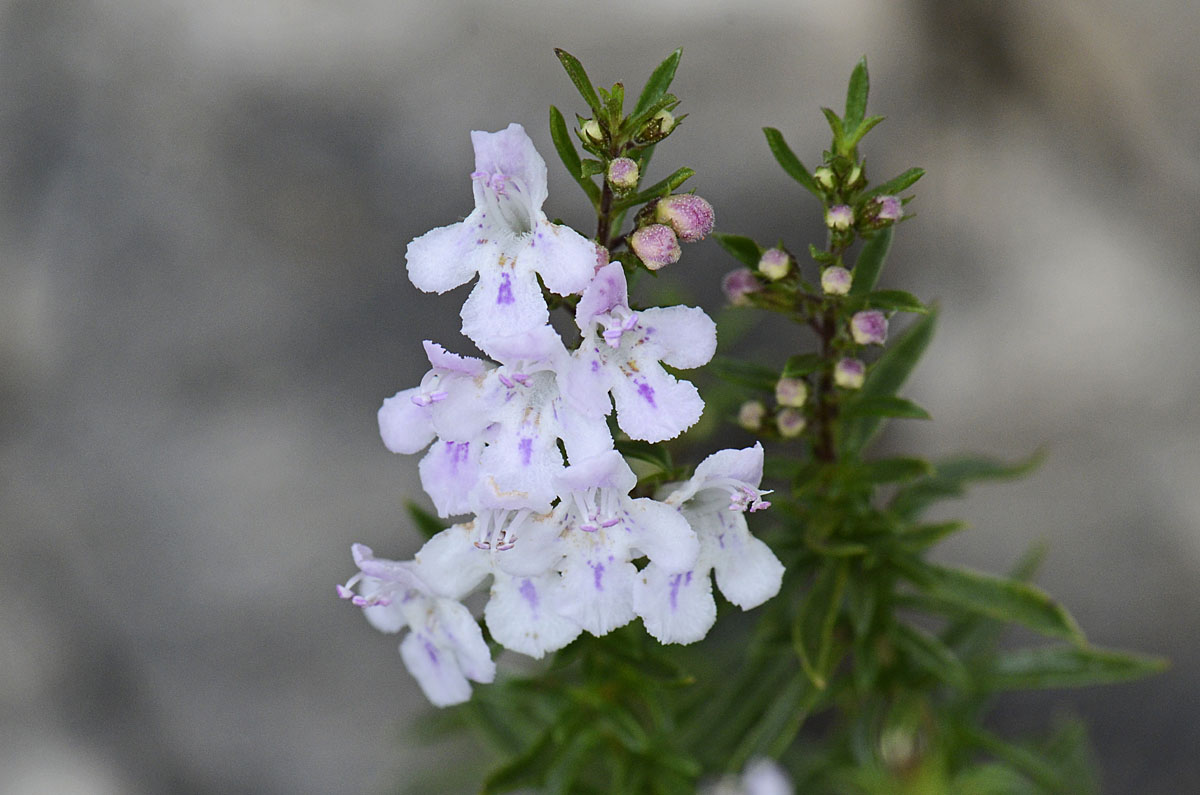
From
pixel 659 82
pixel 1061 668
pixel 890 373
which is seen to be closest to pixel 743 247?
pixel 659 82

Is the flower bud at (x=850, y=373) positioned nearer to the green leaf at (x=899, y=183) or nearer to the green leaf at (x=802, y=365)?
the green leaf at (x=802, y=365)

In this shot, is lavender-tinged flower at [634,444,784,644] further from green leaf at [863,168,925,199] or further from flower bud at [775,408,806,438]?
green leaf at [863,168,925,199]

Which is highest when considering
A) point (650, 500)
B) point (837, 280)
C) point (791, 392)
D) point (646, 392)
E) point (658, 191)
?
point (658, 191)

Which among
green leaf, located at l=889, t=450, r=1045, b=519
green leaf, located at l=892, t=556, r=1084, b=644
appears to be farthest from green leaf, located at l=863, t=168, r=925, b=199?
green leaf, located at l=892, t=556, r=1084, b=644

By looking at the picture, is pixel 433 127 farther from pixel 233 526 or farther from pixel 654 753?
pixel 654 753

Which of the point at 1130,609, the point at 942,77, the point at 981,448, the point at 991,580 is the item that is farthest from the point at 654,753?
the point at 942,77

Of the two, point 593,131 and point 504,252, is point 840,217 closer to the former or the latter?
point 593,131

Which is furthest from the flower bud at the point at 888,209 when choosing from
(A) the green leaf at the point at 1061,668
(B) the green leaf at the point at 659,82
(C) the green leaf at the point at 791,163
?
(A) the green leaf at the point at 1061,668
